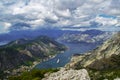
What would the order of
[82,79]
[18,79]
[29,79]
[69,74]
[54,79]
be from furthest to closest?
[18,79] → [29,79] → [54,79] → [69,74] → [82,79]

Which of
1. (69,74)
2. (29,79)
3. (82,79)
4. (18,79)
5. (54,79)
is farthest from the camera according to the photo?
(18,79)

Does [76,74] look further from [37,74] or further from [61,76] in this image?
[37,74]

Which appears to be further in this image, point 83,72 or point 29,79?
point 29,79

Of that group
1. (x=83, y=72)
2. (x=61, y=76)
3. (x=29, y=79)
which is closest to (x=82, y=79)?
(x=83, y=72)

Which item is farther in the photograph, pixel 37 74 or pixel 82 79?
pixel 37 74

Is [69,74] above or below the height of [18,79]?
above

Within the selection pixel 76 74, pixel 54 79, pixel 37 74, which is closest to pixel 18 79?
pixel 37 74

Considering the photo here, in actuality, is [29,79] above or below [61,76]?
below

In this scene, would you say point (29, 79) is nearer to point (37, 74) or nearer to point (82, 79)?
point (37, 74)

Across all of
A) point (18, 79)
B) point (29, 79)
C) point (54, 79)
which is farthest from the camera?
point (18, 79)

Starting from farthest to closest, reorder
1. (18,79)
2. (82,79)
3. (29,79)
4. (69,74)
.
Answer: (18,79) → (29,79) → (69,74) → (82,79)
